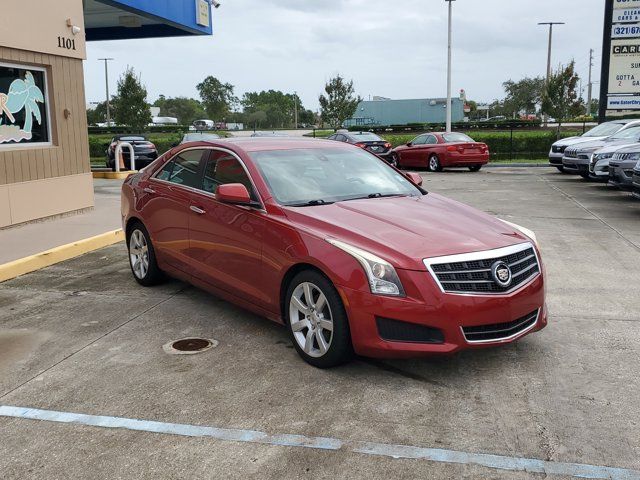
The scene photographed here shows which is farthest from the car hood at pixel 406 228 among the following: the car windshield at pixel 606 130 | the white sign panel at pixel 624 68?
the white sign panel at pixel 624 68

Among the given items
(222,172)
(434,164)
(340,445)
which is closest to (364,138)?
(434,164)

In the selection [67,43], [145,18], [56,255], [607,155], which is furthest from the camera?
[145,18]

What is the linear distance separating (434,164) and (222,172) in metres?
17.8

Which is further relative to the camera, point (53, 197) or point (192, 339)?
point (53, 197)

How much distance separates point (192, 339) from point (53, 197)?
7.09 meters

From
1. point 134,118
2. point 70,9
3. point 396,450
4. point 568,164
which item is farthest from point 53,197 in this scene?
point 134,118

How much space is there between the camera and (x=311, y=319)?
450 centimetres

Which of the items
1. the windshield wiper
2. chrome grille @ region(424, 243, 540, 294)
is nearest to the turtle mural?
the windshield wiper

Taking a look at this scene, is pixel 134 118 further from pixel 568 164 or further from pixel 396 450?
pixel 396 450

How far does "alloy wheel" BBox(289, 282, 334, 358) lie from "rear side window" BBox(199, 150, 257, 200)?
43.7 inches

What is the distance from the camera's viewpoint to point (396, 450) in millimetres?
3410

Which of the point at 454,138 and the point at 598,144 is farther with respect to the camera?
the point at 454,138

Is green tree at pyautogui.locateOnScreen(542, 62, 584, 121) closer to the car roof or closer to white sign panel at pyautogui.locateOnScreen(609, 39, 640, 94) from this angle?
white sign panel at pyautogui.locateOnScreen(609, 39, 640, 94)

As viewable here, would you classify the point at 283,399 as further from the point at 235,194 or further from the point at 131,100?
the point at 131,100
